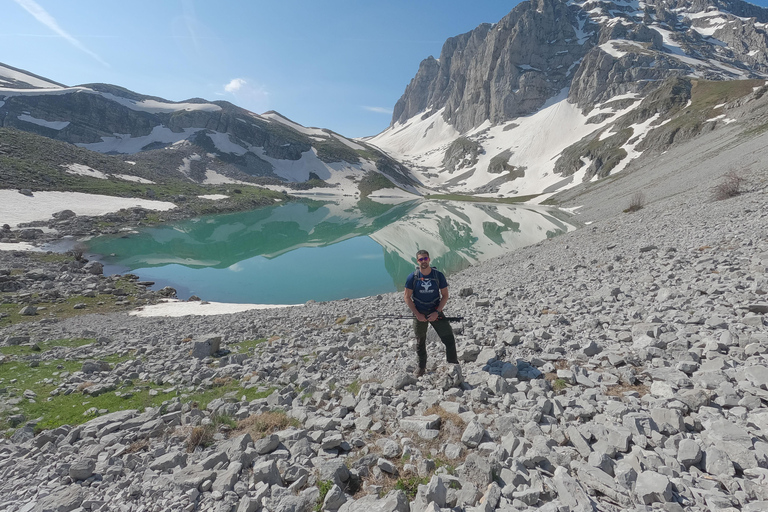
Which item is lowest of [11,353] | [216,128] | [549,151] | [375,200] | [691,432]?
[691,432]

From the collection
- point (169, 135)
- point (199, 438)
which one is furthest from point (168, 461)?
point (169, 135)

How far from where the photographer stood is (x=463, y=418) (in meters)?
6.12

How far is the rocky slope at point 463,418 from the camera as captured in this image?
4.38m

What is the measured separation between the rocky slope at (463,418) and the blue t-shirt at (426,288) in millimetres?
1672

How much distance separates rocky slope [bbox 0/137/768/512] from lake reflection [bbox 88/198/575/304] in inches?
851

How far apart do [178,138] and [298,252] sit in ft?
554

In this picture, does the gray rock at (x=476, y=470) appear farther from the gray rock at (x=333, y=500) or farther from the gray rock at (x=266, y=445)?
the gray rock at (x=266, y=445)

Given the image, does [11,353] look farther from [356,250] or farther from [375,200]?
[375,200]

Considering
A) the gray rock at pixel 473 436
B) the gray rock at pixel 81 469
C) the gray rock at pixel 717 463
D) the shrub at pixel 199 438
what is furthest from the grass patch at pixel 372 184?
the gray rock at pixel 717 463

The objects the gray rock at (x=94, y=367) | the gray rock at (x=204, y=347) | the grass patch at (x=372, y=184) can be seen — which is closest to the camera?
the gray rock at (x=94, y=367)

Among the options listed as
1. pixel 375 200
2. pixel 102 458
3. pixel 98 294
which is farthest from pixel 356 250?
pixel 375 200

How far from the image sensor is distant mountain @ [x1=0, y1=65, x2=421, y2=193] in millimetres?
153375

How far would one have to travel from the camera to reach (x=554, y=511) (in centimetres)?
385

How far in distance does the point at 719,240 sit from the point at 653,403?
595 inches
